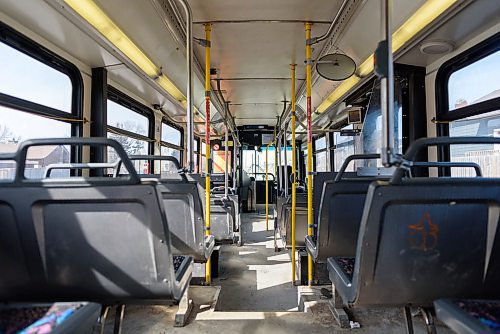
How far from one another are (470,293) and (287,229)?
2.62m

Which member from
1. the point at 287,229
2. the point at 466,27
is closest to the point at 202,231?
the point at 287,229

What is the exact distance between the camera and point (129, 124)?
4395 mm

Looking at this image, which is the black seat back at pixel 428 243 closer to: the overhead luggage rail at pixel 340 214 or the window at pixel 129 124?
the overhead luggage rail at pixel 340 214

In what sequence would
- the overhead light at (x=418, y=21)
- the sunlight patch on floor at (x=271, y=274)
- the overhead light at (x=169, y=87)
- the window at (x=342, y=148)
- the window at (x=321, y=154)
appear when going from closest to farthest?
the overhead light at (x=418, y=21), the sunlight patch on floor at (x=271, y=274), the overhead light at (x=169, y=87), the window at (x=342, y=148), the window at (x=321, y=154)

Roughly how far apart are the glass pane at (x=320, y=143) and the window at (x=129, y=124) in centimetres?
386

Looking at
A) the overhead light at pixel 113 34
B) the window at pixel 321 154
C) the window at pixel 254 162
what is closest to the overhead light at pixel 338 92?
the window at pixel 321 154

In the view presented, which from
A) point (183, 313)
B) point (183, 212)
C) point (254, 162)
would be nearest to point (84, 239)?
point (183, 212)

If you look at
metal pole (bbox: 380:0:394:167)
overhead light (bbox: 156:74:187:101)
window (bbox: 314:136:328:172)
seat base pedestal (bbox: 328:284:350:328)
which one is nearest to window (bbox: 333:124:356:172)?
window (bbox: 314:136:328:172)

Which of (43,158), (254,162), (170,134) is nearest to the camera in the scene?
(43,158)

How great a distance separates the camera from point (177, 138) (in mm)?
6758

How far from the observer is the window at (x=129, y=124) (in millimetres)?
3830

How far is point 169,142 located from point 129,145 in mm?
1743

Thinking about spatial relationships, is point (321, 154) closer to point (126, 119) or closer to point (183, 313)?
point (126, 119)

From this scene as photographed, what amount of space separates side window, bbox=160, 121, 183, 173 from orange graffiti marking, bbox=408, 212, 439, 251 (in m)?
4.83
